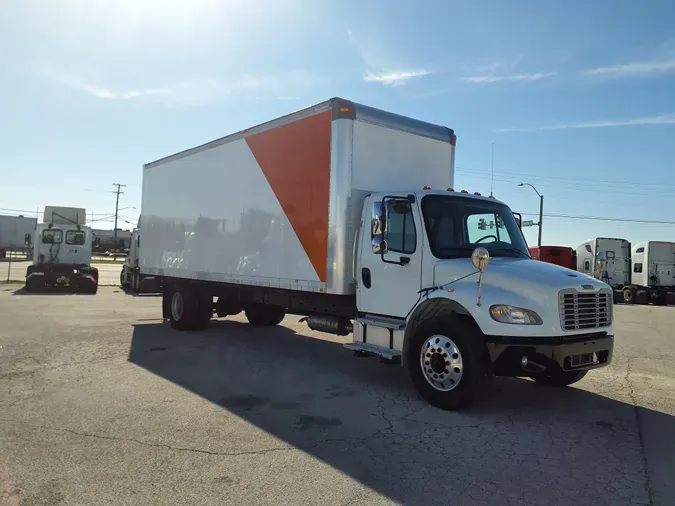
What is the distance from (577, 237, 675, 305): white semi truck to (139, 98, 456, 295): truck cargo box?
73.0 ft

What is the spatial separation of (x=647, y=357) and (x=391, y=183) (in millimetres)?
6023

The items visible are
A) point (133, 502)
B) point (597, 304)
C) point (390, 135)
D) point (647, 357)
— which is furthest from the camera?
point (647, 357)

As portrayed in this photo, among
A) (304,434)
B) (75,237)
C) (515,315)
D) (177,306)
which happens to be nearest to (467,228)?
(515,315)

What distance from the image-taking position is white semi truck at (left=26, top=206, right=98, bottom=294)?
2064 cm

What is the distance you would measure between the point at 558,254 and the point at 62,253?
24.8m

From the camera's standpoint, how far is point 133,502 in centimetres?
337

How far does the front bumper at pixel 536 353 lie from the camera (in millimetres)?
5211

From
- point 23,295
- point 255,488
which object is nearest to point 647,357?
point 255,488

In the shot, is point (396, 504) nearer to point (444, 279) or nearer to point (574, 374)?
point (444, 279)

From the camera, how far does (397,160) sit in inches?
292

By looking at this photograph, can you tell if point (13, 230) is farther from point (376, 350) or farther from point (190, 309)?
point (376, 350)

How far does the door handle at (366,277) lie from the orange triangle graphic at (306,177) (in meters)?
0.56

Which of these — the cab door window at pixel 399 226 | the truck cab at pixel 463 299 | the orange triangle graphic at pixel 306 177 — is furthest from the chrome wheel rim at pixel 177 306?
the cab door window at pixel 399 226

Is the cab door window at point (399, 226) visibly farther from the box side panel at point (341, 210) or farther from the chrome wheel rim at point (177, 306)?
the chrome wheel rim at point (177, 306)
